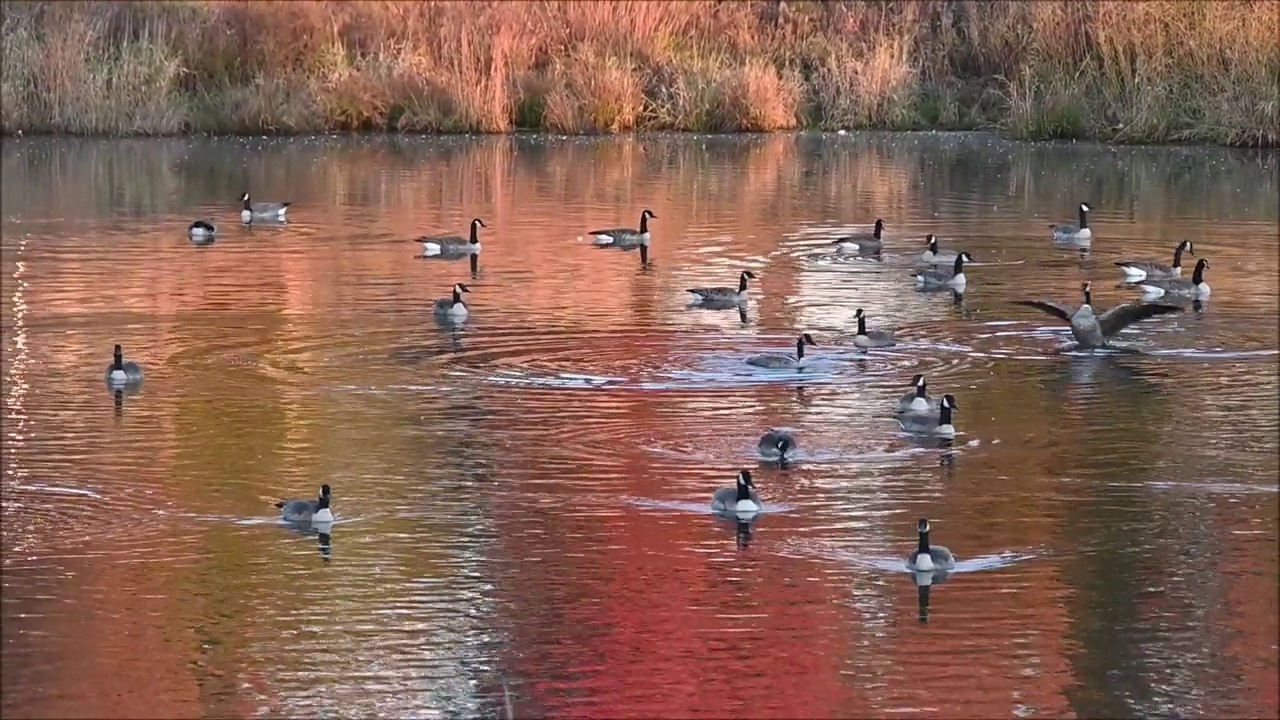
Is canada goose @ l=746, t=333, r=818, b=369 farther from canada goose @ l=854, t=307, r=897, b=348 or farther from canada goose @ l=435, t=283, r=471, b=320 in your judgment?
canada goose @ l=435, t=283, r=471, b=320

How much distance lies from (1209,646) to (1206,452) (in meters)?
3.84

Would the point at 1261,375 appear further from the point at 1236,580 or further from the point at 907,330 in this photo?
the point at 1236,580

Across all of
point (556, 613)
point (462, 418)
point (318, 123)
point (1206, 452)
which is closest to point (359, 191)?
point (318, 123)

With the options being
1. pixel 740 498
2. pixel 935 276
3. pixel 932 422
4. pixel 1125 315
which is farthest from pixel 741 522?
pixel 935 276

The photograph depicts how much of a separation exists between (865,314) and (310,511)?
796 centimetres

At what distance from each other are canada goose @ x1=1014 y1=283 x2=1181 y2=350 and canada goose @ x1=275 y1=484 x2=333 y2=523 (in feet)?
22.4

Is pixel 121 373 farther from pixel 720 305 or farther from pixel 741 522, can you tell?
pixel 741 522

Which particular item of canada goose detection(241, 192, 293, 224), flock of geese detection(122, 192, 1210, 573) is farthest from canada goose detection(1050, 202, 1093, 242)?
canada goose detection(241, 192, 293, 224)

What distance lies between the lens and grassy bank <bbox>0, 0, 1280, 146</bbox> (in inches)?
1366

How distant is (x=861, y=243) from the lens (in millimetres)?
23078

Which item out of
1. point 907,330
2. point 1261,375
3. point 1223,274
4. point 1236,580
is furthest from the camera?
point 1223,274

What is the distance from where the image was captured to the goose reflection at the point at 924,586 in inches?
408

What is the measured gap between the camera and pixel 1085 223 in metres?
24.8

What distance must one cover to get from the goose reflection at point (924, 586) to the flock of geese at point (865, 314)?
1.4 inches
